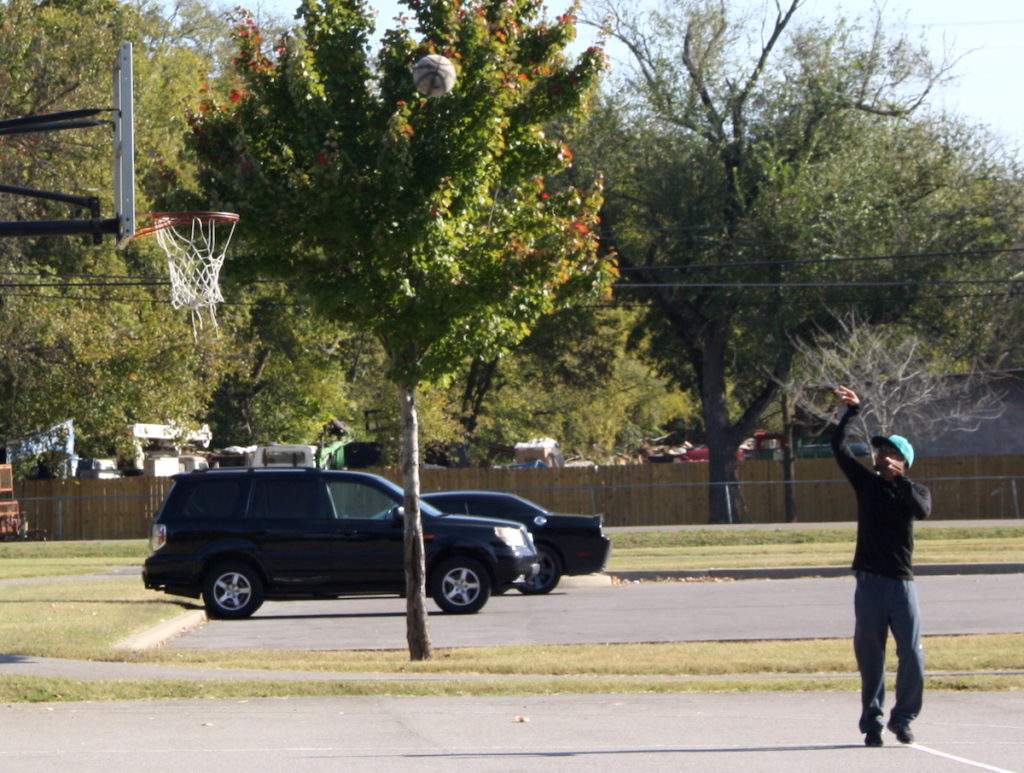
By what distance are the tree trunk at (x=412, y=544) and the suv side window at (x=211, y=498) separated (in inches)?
201

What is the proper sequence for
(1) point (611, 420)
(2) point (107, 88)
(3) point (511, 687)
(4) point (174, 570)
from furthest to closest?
(1) point (611, 420), (2) point (107, 88), (4) point (174, 570), (3) point (511, 687)

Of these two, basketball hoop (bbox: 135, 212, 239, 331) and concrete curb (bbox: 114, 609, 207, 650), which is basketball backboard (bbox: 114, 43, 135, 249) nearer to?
basketball hoop (bbox: 135, 212, 239, 331)

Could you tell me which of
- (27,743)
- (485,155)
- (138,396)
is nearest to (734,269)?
(138,396)

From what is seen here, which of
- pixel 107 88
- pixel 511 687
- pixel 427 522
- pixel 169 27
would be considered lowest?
pixel 511 687

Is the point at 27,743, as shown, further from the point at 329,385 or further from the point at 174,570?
the point at 329,385

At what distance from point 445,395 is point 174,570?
37.7 m

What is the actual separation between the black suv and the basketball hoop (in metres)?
3.59

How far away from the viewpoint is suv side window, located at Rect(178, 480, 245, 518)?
1752 centimetres

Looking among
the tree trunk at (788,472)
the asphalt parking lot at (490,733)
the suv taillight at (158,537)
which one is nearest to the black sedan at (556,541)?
the suv taillight at (158,537)

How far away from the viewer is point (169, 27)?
56.8 meters

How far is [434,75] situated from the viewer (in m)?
12.0

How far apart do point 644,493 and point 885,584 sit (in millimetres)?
35496

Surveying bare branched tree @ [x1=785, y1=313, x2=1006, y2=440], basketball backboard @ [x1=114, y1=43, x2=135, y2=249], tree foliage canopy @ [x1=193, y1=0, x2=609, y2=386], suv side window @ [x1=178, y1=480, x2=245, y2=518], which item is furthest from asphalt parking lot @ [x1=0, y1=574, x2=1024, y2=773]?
bare branched tree @ [x1=785, y1=313, x2=1006, y2=440]

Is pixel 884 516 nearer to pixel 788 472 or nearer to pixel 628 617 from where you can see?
pixel 628 617
